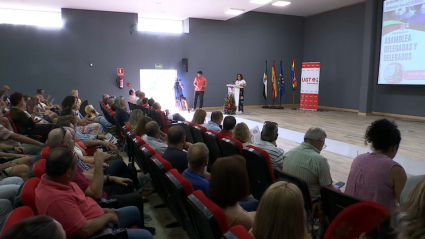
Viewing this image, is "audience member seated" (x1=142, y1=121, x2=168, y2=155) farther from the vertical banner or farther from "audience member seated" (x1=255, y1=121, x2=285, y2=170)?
the vertical banner

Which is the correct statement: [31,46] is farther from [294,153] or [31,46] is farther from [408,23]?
[408,23]

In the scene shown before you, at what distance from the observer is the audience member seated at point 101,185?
6.86ft

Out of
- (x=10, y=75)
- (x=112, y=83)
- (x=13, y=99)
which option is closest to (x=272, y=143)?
(x=13, y=99)

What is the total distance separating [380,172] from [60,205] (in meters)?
1.90

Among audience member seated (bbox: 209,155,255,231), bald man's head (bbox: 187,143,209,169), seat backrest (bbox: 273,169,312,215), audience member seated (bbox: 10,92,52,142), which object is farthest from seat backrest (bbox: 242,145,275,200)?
audience member seated (bbox: 10,92,52,142)

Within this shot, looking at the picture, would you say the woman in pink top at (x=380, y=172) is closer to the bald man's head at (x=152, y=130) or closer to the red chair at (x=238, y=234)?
the red chair at (x=238, y=234)

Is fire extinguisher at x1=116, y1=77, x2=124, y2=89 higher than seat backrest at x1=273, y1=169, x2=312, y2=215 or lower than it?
higher

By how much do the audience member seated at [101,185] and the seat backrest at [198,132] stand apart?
1241 millimetres

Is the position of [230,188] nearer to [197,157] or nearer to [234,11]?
[197,157]

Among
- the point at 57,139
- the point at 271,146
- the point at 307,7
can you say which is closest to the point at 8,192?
the point at 57,139

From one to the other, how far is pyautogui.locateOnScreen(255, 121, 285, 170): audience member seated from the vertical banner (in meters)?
9.38

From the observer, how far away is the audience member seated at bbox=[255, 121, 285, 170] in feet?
8.73

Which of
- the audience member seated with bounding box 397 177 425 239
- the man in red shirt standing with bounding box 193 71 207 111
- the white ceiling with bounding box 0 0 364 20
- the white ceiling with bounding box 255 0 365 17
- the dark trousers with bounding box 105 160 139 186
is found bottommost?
the dark trousers with bounding box 105 160 139 186

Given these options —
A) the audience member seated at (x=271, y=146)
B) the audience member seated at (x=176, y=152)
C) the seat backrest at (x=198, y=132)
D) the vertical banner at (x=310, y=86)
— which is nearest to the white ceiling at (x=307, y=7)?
the vertical banner at (x=310, y=86)
